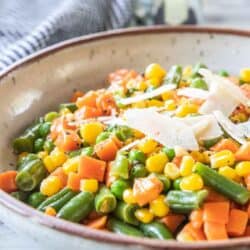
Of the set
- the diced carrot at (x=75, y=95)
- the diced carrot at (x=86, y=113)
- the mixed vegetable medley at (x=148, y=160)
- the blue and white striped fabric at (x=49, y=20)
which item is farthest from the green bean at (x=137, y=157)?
the blue and white striped fabric at (x=49, y=20)

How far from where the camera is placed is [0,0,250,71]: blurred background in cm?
274

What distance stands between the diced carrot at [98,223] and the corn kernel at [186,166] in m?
0.23

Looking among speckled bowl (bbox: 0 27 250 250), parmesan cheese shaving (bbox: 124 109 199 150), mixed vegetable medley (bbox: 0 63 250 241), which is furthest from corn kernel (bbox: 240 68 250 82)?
parmesan cheese shaving (bbox: 124 109 199 150)

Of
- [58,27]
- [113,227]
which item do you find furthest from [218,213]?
[58,27]

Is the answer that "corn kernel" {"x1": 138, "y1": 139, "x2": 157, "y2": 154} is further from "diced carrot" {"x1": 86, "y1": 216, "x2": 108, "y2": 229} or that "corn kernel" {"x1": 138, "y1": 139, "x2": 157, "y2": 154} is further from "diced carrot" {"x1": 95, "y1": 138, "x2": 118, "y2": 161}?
"diced carrot" {"x1": 86, "y1": 216, "x2": 108, "y2": 229}

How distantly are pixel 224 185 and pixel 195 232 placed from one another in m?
0.15

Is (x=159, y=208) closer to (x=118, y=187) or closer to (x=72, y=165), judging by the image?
(x=118, y=187)

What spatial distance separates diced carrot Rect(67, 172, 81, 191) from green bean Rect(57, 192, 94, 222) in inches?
2.3

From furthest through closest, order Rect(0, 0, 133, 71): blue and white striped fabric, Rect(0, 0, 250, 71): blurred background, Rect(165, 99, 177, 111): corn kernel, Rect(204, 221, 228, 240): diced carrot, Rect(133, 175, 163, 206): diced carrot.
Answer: Rect(0, 0, 250, 71): blurred background, Rect(0, 0, 133, 71): blue and white striped fabric, Rect(165, 99, 177, 111): corn kernel, Rect(133, 175, 163, 206): diced carrot, Rect(204, 221, 228, 240): diced carrot

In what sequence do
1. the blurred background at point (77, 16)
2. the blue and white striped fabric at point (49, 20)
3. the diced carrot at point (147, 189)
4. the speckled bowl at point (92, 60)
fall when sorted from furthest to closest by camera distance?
the blurred background at point (77, 16) → the blue and white striped fabric at point (49, 20) → the speckled bowl at point (92, 60) → the diced carrot at point (147, 189)

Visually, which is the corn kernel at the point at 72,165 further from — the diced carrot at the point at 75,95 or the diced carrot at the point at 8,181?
the diced carrot at the point at 75,95

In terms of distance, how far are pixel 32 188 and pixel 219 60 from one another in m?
0.94

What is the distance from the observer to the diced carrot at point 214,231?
1579mm

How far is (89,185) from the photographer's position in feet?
5.81
